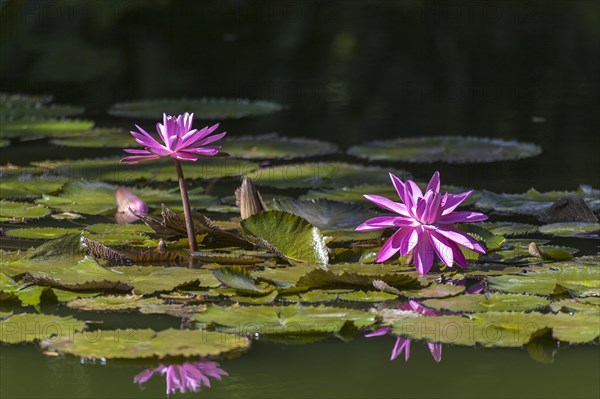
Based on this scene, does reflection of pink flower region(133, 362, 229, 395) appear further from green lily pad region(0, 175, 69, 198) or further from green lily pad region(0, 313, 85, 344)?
green lily pad region(0, 175, 69, 198)

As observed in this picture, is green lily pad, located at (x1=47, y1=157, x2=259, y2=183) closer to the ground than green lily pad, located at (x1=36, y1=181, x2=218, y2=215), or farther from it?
farther from it

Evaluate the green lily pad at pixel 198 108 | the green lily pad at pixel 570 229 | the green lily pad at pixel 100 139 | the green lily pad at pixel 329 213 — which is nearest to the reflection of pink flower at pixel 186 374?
the green lily pad at pixel 329 213

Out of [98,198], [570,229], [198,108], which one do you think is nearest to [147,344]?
[570,229]

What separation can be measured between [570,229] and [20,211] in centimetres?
147

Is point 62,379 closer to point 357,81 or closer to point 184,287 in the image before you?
point 184,287

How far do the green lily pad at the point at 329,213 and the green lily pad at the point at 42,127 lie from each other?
2.16 metres

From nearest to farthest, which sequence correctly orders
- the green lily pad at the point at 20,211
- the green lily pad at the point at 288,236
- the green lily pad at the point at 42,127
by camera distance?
the green lily pad at the point at 288,236, the green lily pad at the point at 20,211, the green lily pad at the point at 42,127

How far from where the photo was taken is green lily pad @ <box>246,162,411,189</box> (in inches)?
147

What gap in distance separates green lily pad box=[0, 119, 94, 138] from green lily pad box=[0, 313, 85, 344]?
2768mm

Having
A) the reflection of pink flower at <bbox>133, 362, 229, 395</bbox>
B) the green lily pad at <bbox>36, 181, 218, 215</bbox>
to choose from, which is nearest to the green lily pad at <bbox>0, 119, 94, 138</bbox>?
the green lily pad at <bbox>36, 181, 218, 215</bbox>

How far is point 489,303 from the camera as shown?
2.27 m

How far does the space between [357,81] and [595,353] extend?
177 inches

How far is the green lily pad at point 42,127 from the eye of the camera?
4906mm

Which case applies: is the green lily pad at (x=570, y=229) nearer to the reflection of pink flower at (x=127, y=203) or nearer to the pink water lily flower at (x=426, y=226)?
the pink water lily flower at (x=426, y=226)
